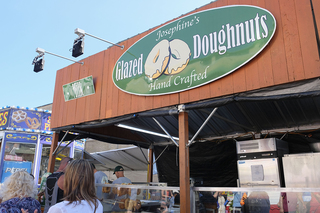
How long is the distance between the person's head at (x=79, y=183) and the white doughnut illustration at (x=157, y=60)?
3688 millimetres

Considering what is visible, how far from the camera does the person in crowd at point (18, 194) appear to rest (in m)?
2.44

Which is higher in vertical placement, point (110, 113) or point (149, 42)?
point (149, 42)

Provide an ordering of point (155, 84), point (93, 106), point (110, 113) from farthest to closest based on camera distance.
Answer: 1. point (93, 106)
2. point (110, 113)
3. point (155, 84)

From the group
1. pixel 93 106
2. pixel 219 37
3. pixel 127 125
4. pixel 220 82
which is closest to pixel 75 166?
pixel 220 82

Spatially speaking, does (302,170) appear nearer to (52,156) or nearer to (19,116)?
(52,156)

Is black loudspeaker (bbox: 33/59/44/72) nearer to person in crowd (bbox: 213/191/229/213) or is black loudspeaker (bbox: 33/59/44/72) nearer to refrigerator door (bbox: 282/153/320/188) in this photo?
person in crowd (bbox: 213/191/229/213)

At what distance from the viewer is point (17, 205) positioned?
2.46 meters

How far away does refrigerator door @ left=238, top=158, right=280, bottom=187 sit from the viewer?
5.18 m

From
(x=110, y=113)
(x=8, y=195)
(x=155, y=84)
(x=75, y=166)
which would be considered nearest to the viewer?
(x=75, y=166)

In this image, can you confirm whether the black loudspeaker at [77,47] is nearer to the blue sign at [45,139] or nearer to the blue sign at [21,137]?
the blue sign at [21,137]

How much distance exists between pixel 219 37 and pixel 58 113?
5.40 m

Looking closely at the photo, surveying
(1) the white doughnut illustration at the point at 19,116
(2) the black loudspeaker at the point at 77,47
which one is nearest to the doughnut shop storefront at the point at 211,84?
(2) the black loudspeaker at the point at 77,47

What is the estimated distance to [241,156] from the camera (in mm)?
5762

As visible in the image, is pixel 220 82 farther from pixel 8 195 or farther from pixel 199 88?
pixel 8 195
